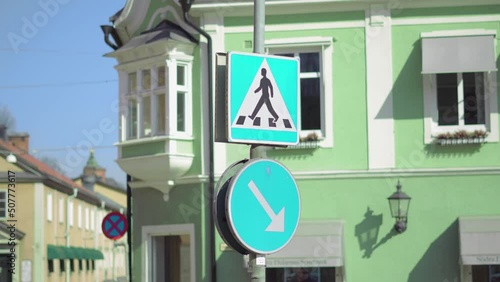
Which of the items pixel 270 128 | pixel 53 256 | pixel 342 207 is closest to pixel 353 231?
pixel 342 207

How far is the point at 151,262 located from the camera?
66.1 feet

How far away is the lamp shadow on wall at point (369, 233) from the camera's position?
18.6 m

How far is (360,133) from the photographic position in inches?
742

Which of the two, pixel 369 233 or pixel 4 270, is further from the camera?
pixel 4 270

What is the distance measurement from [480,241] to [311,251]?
3.17 meters

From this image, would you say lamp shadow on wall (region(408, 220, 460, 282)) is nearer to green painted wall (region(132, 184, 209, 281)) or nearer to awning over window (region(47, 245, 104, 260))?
green painted wall (region(132, 184, 209, 281))

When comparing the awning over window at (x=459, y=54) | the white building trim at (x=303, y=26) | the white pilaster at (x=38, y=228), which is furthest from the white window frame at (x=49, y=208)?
the awning over window at (x=459, y=54)

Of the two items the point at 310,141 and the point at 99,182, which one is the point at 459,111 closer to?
the point at 310,141

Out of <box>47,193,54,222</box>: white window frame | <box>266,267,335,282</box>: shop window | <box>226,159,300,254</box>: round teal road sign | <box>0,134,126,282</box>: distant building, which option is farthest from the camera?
<box>47,193,54,222</box>: white window frame

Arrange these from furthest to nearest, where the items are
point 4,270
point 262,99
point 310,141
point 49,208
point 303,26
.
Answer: point 49,208 < point 4,270 < point 303,26 < point 310,141 < point 262,99

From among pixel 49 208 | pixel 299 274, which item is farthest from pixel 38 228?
pixel 299 274

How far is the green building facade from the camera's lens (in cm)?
1845

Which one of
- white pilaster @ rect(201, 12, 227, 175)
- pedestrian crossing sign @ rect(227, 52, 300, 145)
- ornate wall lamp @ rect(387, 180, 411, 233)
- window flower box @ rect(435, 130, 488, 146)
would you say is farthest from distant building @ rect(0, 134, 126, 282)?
pedestrian crossing sign @ rect(227, 52, 300, 145)

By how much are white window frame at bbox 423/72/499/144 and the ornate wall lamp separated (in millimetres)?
1243
